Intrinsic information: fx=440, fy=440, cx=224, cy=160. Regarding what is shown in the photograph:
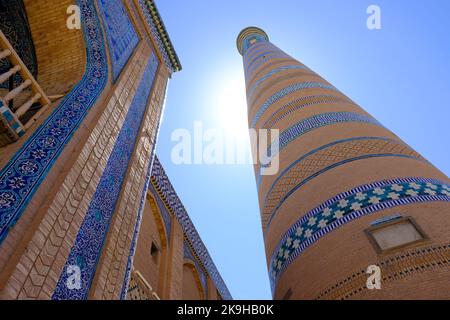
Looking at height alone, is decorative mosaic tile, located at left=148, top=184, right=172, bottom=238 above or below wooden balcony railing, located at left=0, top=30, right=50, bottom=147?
above

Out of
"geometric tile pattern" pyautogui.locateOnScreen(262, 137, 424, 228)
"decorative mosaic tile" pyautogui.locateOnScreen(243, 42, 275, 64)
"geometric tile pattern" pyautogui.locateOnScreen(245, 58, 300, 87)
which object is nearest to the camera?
"geometric tile pattern" pyautogui.locateOnScreen(262, 137, 424, 228)

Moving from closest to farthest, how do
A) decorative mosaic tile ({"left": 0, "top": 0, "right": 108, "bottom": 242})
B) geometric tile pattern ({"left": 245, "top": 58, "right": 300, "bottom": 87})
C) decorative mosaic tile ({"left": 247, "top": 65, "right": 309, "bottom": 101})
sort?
decorative mosaic tile ({"left": 0, "top": 0, "right": 108, "bottom": 242}) → decorative mosaic tile ({"left": 247, "top": 65, "right": 309, "bottom": 101}) → geometric tile pattern ({"left": 245, "top": 58, "right": 300, "bottom": 87})

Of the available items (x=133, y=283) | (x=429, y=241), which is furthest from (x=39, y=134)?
(x=429, y=241)

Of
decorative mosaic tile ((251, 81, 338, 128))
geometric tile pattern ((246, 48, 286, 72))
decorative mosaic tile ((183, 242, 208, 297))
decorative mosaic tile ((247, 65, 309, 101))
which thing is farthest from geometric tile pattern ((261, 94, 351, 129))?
geometric tile pattern ((246, 48, 286, 72))

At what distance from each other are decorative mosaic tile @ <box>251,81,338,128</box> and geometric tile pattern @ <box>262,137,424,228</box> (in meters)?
1.20

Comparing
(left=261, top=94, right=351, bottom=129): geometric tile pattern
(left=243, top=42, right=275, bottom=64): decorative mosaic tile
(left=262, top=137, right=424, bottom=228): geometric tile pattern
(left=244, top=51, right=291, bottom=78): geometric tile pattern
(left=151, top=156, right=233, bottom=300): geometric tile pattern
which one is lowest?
(left=262, top=137, right=424, bottom=228): geometric tile pattern

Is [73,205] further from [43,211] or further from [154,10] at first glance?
[154,10]

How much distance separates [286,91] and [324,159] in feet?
4.81

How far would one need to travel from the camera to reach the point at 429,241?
224 cm

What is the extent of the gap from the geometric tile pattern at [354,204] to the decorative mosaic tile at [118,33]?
5.01 feet

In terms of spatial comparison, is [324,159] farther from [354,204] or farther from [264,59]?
[264,59]

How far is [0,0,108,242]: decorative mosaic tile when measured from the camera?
4.65 ft

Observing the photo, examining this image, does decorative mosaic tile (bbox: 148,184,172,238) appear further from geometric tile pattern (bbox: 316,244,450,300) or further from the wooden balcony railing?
geometric tile pattern (bbox: 316,244,450,300)

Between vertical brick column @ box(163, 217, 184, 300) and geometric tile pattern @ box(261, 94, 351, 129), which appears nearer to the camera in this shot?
vertical brick column @ box(163, 217, 184, 300)
